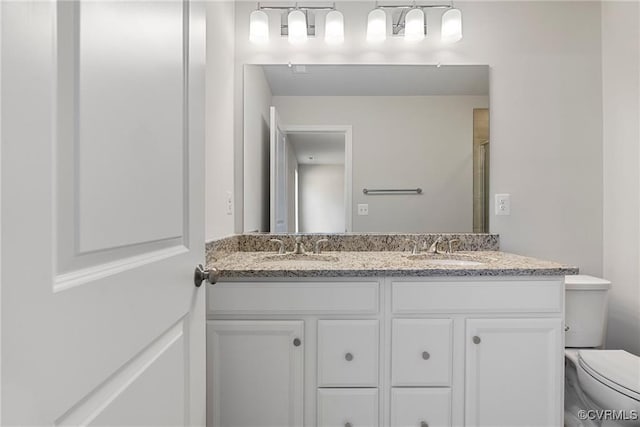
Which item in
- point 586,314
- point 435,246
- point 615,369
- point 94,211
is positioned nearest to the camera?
point 94,211

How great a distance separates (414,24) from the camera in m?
1.98

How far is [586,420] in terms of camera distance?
1577 millimetres

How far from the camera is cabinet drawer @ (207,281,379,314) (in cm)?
142

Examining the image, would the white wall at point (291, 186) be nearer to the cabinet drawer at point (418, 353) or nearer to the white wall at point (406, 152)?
the white wall at point (406, 152)

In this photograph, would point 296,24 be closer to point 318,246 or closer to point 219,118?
point 219,118

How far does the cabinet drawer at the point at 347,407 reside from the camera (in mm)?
1409

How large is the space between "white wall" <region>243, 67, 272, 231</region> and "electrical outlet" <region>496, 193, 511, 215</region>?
1.29 metres

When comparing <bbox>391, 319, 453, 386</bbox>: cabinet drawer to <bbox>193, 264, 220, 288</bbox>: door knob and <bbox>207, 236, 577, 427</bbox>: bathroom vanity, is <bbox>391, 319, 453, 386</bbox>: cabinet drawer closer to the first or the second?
<bbox>207, 236, 577, 427</bbox>: bathroom vanity

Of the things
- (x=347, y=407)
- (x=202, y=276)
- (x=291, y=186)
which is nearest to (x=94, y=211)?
(x=202, y=276)

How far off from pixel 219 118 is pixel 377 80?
2.98ft

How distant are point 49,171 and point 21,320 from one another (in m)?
0.17

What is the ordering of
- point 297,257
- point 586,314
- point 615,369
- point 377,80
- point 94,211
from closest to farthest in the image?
point 94,211, point 615,369, point 586,314, point 297,257, point 377,80

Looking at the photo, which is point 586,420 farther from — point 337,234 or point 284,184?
point 284,184

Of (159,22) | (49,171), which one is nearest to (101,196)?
(49,171)
